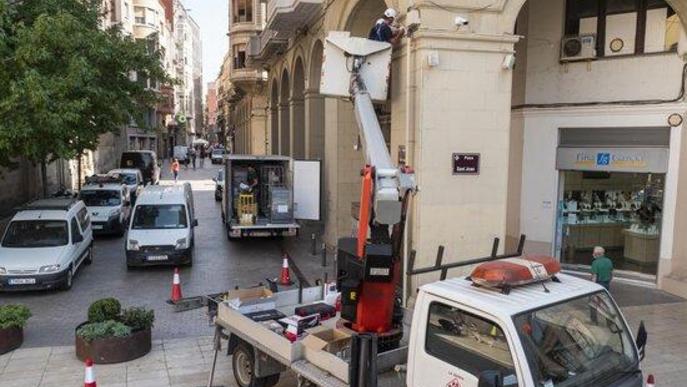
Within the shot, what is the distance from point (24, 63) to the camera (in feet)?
40.0

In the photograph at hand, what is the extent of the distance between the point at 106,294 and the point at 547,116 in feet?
36.5

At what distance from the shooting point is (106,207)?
19.4m

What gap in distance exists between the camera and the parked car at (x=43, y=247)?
11.7m

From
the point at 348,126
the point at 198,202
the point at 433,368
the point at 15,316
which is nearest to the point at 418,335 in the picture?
the point at 433,368

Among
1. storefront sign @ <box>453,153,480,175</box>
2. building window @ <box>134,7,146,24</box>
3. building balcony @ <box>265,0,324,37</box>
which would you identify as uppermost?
building window @ <box>134,7,146,24</box>

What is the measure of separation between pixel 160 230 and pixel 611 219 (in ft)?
38.0

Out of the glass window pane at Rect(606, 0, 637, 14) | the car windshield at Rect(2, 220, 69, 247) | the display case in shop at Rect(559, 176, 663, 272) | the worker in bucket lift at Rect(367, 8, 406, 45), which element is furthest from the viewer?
the display case in shop at Rect(559, 176, 663, 272)

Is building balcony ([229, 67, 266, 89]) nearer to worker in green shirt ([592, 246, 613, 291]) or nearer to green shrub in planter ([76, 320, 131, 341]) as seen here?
worker in green shirt ([592, 246, 613, 291])

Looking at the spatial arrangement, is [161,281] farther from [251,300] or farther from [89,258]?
[251,300]

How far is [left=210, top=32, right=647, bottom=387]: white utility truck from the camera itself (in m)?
4.29

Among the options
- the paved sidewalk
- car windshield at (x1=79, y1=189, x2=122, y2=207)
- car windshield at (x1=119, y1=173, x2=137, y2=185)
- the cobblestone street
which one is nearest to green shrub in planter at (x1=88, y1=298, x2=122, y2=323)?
the paved sidewalk

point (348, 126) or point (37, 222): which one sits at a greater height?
point (348, 126)

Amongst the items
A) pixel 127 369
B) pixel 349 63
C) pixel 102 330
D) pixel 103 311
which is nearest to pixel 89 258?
pixel 103 311

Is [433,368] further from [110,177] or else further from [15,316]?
[110,177]
